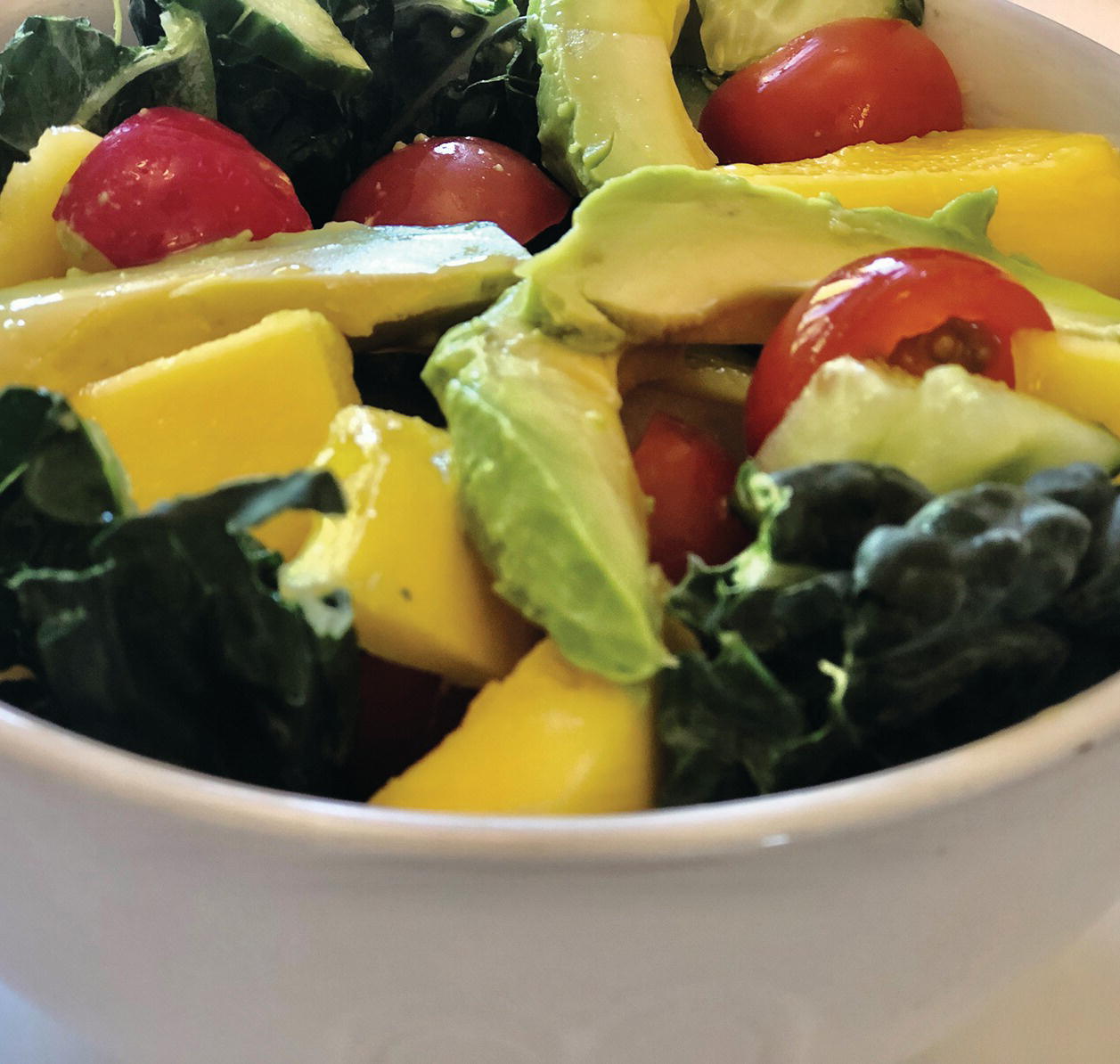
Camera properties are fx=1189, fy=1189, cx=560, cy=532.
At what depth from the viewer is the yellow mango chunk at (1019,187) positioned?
0.62 m

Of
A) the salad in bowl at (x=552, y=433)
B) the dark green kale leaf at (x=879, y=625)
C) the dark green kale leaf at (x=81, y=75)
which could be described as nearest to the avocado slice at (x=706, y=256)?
the salad in bowl at (x=552, y=433)

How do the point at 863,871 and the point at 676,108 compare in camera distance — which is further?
the point at 676,108

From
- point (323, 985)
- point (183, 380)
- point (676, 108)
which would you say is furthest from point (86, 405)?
point (676, 108)

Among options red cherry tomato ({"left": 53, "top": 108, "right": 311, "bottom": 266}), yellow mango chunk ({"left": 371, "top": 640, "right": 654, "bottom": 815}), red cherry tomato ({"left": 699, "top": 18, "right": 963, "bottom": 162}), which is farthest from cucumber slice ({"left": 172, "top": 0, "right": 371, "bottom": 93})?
yellow mango chunk ({"left": 371, "top": 640, "right": 654, "bottom": 815})

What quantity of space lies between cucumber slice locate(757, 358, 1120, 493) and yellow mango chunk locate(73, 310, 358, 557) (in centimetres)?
19

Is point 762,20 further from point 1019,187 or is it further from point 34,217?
point 34,217

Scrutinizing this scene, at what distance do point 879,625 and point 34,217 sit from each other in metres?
0.50

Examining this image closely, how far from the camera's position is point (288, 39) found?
701 mm

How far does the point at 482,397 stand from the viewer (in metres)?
0.43

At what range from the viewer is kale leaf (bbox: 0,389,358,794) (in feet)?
1.19

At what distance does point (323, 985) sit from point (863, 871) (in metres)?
0.16

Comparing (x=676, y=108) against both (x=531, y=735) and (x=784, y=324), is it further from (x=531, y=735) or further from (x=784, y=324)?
(x=531, y=735)

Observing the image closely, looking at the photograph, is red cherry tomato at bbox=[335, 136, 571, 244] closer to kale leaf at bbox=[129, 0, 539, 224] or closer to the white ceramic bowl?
kale leaf at bbox=[129, 0, 539, 224]

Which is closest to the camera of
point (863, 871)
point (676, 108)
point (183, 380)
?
point (863, 871)
